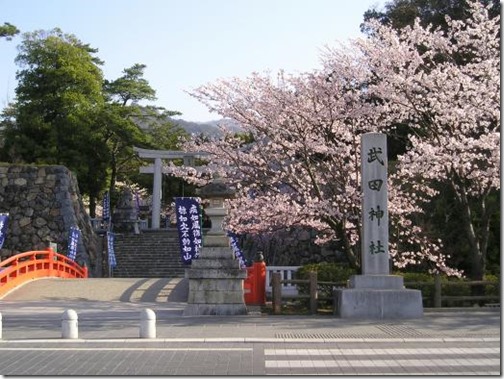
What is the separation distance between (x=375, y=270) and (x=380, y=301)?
720 millimetres

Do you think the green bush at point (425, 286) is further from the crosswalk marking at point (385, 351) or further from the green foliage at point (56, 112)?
the green foliage at point (56, 112)

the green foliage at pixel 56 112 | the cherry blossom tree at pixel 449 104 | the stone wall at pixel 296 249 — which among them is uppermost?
the green foliage at pixel 56 112

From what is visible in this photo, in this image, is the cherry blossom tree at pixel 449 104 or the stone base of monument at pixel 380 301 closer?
the stone base of monument at pixel 380 301

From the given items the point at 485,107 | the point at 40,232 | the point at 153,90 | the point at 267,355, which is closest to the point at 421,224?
the point at 485,107

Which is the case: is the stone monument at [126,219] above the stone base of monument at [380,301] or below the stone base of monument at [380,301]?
above

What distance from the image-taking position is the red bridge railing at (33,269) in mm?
19698

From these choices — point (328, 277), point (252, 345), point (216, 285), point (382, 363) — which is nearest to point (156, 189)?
point (328, 277)

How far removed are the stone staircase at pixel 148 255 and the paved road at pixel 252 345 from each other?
19.2 metres

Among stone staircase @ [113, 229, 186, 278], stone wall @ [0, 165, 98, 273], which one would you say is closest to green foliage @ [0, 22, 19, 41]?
stone wall @ [0, 165, 98, 273]

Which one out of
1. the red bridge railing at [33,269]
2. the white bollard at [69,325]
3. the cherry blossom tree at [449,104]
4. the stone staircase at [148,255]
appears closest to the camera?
the white bollard at [69,325]

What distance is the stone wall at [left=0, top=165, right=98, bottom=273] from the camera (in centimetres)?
3192

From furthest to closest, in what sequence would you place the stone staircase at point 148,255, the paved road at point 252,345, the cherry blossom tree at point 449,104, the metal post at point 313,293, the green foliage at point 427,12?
the stone staircase at point 148,255, the green foliage at point 427,12, the cherry blossom tree at point 449,104, the metal post at point 313,293, the paved road at point 252,345

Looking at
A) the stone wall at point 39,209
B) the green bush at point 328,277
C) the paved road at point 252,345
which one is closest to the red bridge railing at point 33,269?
the paved road at point 252,345

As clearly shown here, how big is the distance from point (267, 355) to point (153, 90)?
4261 centimetres
